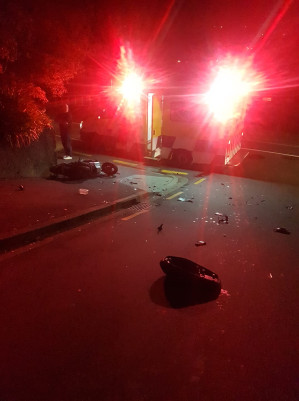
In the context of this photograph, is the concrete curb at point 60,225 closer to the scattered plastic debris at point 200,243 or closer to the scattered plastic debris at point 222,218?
the scattered plastic debris at point 222,218

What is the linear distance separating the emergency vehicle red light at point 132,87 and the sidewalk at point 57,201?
425cm

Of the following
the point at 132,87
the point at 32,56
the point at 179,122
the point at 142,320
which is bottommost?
the point at 142,320

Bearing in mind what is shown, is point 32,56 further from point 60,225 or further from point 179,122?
point 179,122

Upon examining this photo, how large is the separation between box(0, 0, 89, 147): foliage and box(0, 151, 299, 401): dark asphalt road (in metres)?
4.51

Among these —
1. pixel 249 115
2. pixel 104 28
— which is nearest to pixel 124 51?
pixel 104 28

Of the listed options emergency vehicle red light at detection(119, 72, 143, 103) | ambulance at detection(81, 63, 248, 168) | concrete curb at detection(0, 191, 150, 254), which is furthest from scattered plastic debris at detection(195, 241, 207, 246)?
emergency vehicle red light at detection(119, 72, 143, 103)

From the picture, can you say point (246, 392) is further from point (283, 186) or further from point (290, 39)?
point (290, 39)

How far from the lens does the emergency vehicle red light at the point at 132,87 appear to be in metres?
13.0

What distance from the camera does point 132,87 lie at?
1316cm

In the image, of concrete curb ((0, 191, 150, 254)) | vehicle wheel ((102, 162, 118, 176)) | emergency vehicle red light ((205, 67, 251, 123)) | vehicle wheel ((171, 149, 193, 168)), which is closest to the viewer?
concrete curb ((0, 191, 150, 254))

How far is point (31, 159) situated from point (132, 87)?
5653mm

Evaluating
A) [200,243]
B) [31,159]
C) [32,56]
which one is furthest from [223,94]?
[200,243]

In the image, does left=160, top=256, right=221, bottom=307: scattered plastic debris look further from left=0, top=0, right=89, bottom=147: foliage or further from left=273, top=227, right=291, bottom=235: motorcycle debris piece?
left=0, top=0, right=89, bottom=147: foliage

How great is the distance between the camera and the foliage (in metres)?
8.24
